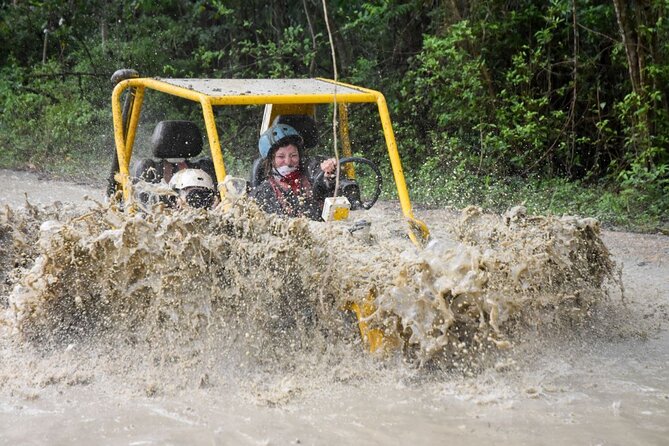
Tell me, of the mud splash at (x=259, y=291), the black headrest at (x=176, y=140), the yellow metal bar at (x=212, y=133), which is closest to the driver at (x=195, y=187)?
the black headrest at (x=176, y=140)

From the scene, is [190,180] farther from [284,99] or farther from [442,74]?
[442,74]

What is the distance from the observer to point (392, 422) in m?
4.12

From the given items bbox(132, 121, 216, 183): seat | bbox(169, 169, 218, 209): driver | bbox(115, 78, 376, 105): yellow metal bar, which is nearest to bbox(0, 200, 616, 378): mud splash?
bbox(115, 78, 376, 105): yellow metal bar

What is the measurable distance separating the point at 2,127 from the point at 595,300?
10492mm

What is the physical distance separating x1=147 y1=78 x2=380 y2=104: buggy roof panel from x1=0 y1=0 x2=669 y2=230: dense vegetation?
13.0ft

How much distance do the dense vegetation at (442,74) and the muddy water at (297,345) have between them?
4397mm

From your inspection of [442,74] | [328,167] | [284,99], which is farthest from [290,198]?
[442,74]

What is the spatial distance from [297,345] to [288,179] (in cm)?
161

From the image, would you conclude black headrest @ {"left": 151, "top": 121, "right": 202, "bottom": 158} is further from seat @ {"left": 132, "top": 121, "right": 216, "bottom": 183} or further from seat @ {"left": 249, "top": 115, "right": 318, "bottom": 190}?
seat @ {"left": 249, "top": 115, "right": 318, "bottom": 190}

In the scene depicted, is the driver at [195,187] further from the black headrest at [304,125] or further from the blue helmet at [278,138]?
the black headrest at [304,125]

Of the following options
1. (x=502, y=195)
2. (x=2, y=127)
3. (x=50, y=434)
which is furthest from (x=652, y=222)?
(x=2, y=127)

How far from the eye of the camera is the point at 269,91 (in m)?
5.73

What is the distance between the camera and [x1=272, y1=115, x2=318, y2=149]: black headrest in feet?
21.0

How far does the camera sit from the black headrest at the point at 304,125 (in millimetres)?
6406
